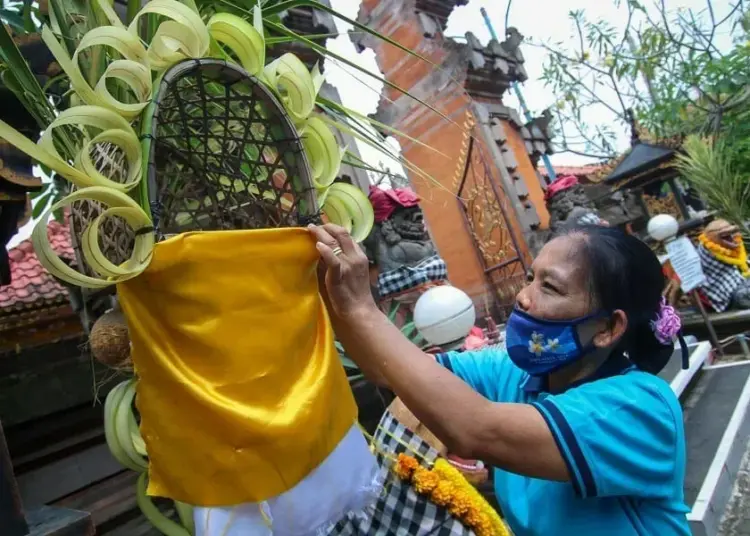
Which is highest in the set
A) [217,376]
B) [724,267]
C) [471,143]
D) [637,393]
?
[471,143]

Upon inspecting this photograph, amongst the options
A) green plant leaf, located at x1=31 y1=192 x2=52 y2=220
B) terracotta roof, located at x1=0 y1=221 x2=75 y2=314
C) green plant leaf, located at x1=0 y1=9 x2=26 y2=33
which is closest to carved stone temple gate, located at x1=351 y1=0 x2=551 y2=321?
terracotta roof, located at x1=0 y1=221 x2=75 y2=314

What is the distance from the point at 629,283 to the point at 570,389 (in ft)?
0.94

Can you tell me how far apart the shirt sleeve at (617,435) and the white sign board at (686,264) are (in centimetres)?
457

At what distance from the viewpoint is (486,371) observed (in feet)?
5.20

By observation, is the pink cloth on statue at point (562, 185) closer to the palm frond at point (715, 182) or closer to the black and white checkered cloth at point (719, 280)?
the palm frond at point (715, 182)

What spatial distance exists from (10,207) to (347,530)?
1367 millimetres

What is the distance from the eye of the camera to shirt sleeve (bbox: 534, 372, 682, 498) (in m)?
1.03

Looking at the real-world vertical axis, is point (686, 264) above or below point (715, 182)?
below

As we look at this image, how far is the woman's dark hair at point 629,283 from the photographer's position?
126cm

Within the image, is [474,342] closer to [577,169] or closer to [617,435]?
[617,435]

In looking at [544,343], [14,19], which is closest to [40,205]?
[14,19]

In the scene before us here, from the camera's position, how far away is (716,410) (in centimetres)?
395

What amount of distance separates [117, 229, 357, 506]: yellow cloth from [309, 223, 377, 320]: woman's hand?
0.12m

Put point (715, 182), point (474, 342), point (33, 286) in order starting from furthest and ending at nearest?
point (715, 182)
point (33, 286)
point (474, 342)
